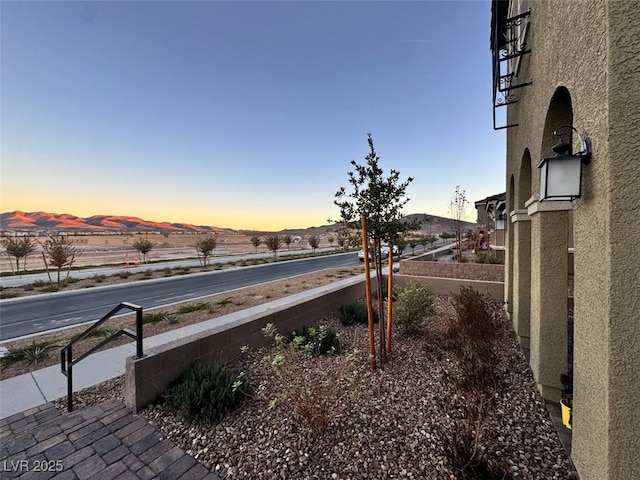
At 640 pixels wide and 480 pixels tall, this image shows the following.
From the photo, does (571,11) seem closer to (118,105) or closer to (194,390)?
(194,390)

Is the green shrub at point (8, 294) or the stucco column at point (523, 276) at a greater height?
the stucco column at point (523, 276)

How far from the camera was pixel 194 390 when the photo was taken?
3410 millimetres

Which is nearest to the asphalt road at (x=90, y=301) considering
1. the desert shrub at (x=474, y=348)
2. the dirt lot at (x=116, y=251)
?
the dirt lot at (x=116, y=251)

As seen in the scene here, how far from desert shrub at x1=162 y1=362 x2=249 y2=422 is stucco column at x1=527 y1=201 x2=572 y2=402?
3910 millimetres

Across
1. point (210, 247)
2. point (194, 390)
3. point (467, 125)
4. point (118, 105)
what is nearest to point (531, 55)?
point (194, 390)

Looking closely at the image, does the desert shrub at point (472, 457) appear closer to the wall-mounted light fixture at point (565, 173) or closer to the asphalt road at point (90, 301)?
the wall-mounted light fixture at point (565, 173)

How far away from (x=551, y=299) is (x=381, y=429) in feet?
9.03

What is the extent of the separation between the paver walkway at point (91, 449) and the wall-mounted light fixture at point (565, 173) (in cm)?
383

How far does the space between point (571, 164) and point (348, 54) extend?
14262mm

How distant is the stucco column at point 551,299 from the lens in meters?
3.42

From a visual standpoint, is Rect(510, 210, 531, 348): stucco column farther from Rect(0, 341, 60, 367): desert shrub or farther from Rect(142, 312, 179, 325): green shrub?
Rect(0, 341, 60, 367): desert shrub

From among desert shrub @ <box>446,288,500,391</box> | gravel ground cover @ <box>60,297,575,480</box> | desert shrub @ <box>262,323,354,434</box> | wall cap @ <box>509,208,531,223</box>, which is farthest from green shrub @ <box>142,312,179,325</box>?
wall cap @ <box>509,208,531,223</box>

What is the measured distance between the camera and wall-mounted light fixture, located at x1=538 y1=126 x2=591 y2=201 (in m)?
2.00

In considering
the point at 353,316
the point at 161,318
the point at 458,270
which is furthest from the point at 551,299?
the point at 161,318
